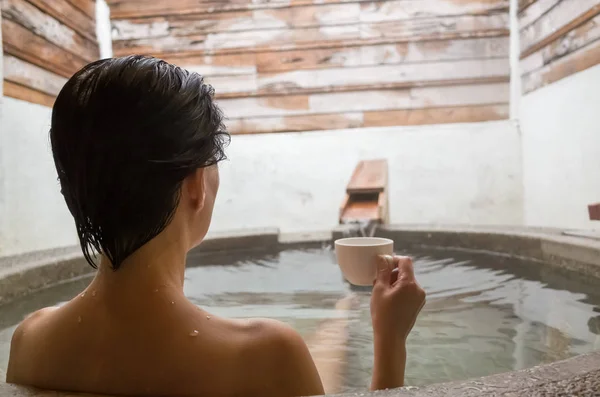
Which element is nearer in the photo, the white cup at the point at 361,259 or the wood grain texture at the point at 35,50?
the white cup at the point at 361,259

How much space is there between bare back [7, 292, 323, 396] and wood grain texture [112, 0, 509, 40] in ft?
14.5

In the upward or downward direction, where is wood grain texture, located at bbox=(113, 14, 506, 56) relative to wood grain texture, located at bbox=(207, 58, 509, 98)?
upward

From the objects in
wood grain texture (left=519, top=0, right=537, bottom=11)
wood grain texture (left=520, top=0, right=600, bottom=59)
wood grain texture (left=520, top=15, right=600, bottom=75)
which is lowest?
wood grain texture (left=520, top=15, right=600, bottom=75)

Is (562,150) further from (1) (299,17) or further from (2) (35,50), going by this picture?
(2) (35,50)

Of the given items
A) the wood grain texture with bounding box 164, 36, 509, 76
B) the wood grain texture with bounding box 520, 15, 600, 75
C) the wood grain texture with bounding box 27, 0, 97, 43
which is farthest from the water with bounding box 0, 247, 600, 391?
the wood grain texture with bounding box 164, 36, 509, 76

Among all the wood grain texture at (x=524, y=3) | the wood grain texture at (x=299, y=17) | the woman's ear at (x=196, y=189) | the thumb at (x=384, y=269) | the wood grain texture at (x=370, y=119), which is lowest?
the thumb at (x=384, y=269)

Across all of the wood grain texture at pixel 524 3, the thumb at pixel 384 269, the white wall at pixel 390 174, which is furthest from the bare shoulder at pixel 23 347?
the wood grain texture at pixel 524 3

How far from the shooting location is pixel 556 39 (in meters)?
3.79

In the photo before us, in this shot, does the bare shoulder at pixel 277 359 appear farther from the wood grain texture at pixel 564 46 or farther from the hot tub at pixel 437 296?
the wood grain texture at pixel 564 46

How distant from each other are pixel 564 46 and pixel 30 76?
387cm

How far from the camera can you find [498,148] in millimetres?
4586

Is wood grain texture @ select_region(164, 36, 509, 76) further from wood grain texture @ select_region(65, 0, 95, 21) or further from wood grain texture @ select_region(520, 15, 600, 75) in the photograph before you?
wood grain texture @ select_region(65, 0, 95, 21)

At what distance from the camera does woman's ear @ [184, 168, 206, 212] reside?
701mm

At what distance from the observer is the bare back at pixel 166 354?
0.65 m
